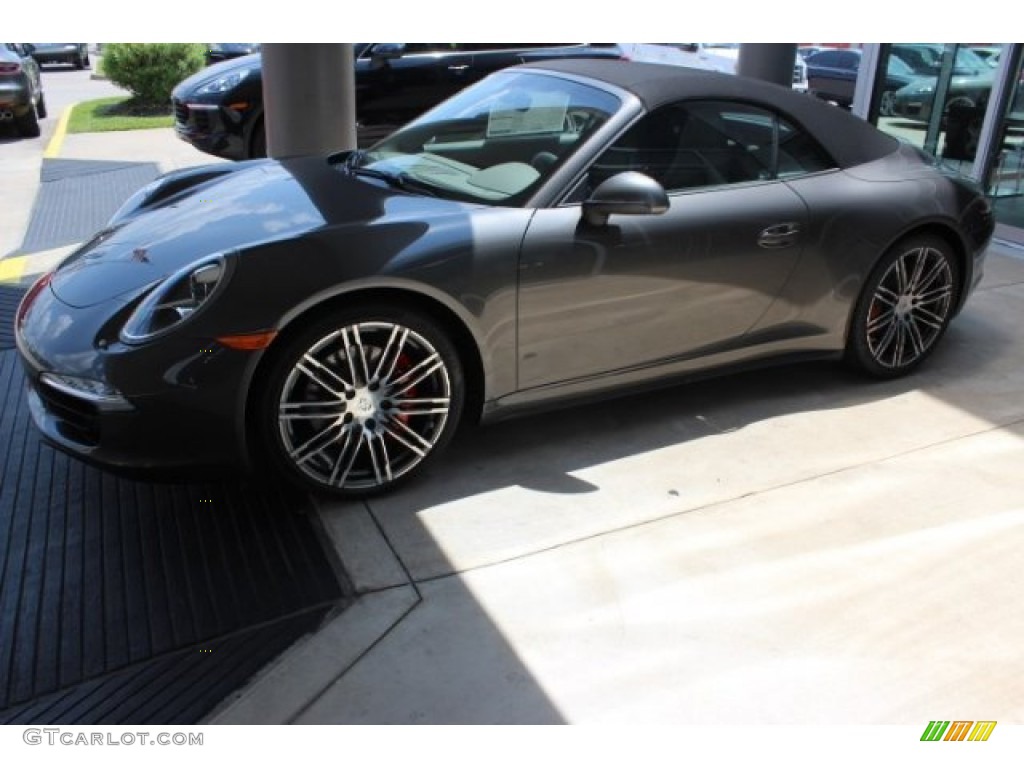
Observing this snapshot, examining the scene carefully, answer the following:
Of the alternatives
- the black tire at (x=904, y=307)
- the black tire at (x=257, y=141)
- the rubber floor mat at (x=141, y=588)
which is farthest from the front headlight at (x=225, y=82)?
the black tire at (x=904, y=307)

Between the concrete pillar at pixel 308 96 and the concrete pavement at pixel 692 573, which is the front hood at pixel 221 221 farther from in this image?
the concrete pillar at pixel 308 96

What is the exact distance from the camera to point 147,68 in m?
14.6

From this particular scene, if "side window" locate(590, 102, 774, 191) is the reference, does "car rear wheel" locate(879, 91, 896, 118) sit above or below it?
below

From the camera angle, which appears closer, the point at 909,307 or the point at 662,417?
the point at 662,417

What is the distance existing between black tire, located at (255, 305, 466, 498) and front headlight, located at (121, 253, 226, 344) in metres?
0.30

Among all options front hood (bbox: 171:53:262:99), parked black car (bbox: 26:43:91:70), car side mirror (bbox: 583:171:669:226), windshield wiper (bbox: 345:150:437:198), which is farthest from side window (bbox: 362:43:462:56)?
parked black car (bbox: 26:43:91:70)

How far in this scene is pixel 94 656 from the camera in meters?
2.49

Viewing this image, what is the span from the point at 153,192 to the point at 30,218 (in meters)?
4.38

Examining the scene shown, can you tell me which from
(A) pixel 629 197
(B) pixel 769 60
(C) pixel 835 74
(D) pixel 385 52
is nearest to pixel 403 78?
(D) pixel 385 52

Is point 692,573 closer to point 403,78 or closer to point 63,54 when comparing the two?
point 403,78

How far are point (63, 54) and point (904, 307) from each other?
25.4 meters

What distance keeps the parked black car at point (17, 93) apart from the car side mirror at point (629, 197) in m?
10.7

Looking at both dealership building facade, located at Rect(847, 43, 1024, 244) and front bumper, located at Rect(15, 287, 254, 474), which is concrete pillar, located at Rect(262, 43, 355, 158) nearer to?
front bumper, located at Rect(15, 287, 254, 474)

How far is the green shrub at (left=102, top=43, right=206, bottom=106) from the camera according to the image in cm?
1452
